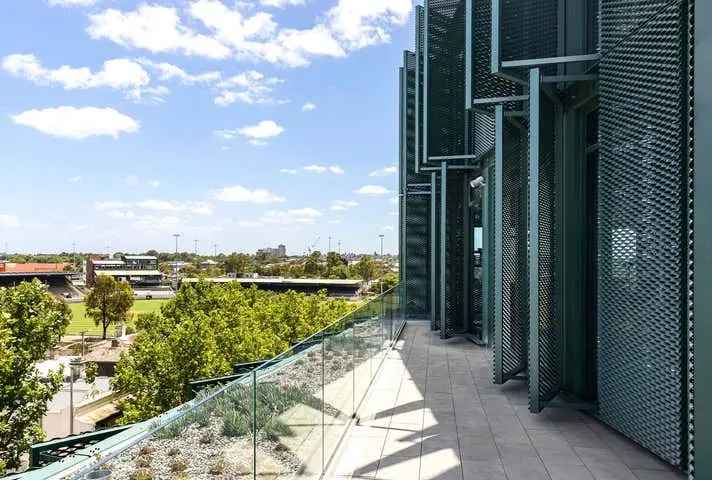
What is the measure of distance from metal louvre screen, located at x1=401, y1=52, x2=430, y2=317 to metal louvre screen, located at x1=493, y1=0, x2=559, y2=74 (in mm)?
11849

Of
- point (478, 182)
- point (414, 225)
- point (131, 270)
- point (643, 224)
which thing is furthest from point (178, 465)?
point (131, 270)

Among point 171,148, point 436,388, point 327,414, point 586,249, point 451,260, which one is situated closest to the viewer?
point 327,414

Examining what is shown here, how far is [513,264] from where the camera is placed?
366 inches

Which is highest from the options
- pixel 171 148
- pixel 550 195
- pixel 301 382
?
pixel 171 148

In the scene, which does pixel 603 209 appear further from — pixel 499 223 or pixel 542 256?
pixel 499 223

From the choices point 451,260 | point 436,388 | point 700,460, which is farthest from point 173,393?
point 700,460

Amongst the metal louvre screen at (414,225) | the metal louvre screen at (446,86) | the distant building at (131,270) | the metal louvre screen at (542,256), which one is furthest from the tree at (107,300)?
the metal louvre screen at (542,256)

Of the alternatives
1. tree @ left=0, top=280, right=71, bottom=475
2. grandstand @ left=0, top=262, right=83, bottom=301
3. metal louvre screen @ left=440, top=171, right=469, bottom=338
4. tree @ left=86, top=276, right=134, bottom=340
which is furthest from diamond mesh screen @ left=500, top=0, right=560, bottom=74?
grandstand @ left=0, top=262, right=83, bottom=301

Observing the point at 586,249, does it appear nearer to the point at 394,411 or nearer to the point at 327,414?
the point at 394,411

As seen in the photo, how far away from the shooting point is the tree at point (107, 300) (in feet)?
163

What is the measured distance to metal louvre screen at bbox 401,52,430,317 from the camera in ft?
65.5

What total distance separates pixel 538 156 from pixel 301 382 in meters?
4.85

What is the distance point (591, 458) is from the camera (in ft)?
18.6

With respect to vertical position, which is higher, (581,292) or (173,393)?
(581,292)
